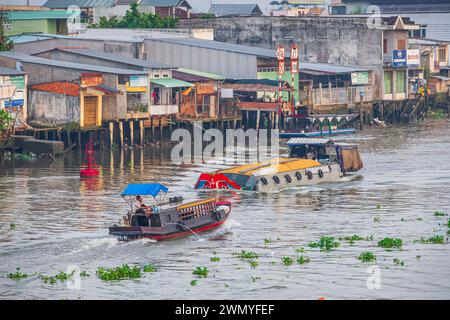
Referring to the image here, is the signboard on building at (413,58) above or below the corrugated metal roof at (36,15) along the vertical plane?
below

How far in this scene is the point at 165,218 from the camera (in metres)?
41.2

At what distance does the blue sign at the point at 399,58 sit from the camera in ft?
315

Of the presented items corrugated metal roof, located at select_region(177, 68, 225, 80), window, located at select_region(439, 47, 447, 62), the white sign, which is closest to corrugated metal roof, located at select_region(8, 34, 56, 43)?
corrugated metal roof, located at select_region(177, 68, 225, 80)

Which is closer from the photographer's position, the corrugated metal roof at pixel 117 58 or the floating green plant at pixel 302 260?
the floating green plant at pixel 302 260

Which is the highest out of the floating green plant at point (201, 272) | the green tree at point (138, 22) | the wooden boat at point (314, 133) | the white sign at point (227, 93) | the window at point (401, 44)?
the green tree at point (138, 22)

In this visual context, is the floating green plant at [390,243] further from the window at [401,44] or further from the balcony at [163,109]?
the window at [401,44]

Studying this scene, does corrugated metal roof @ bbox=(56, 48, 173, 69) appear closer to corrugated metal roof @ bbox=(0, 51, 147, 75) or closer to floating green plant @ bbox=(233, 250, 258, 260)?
corrugated metal roof @ bbox=(0, 51, 147, 75)

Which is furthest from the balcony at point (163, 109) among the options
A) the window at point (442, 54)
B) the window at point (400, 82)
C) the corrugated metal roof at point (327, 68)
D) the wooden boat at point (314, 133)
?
the window at point (442, 54)

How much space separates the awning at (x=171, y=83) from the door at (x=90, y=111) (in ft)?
18.3

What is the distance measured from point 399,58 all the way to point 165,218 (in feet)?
190

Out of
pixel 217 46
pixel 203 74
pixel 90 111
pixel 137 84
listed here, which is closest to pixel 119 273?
pixel 90 111
